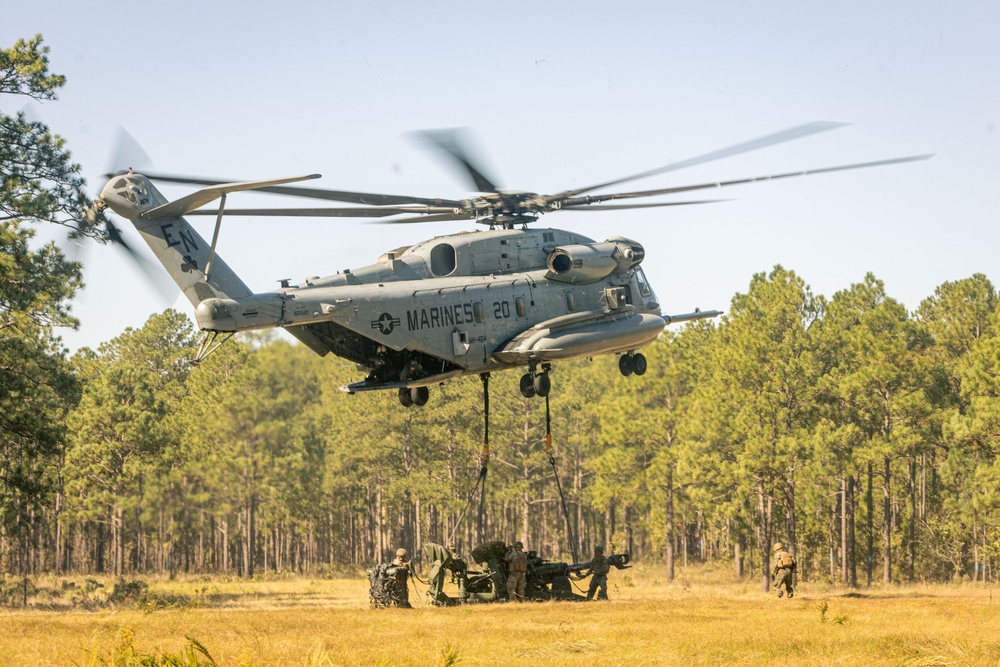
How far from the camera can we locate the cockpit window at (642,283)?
27.8 m

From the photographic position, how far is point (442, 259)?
24469 mm

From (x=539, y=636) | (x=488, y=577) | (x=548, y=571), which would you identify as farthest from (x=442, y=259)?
(x=539, y=636)

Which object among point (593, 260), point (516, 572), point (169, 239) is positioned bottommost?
point (516, 572)

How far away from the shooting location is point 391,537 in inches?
3391

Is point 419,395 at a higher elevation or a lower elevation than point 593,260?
lower

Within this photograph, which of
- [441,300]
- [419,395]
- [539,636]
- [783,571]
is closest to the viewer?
[539,636]

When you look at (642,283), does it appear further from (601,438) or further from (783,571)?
(601,438)

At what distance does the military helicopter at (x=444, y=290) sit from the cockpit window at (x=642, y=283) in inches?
1.3

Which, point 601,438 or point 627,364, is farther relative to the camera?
point 601,438

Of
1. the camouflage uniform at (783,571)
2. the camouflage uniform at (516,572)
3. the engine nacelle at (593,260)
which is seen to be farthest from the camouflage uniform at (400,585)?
the camouflage uniform at (783,571)

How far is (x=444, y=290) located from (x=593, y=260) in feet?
14.4

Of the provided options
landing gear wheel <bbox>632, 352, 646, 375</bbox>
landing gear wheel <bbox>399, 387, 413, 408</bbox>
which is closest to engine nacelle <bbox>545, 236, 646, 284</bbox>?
landing gear wheel <bbox>632, 352, 646, 375</bbox>

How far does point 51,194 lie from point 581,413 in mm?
43972

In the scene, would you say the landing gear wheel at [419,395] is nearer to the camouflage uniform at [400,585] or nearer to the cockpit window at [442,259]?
the cockpit window at [442,259]
